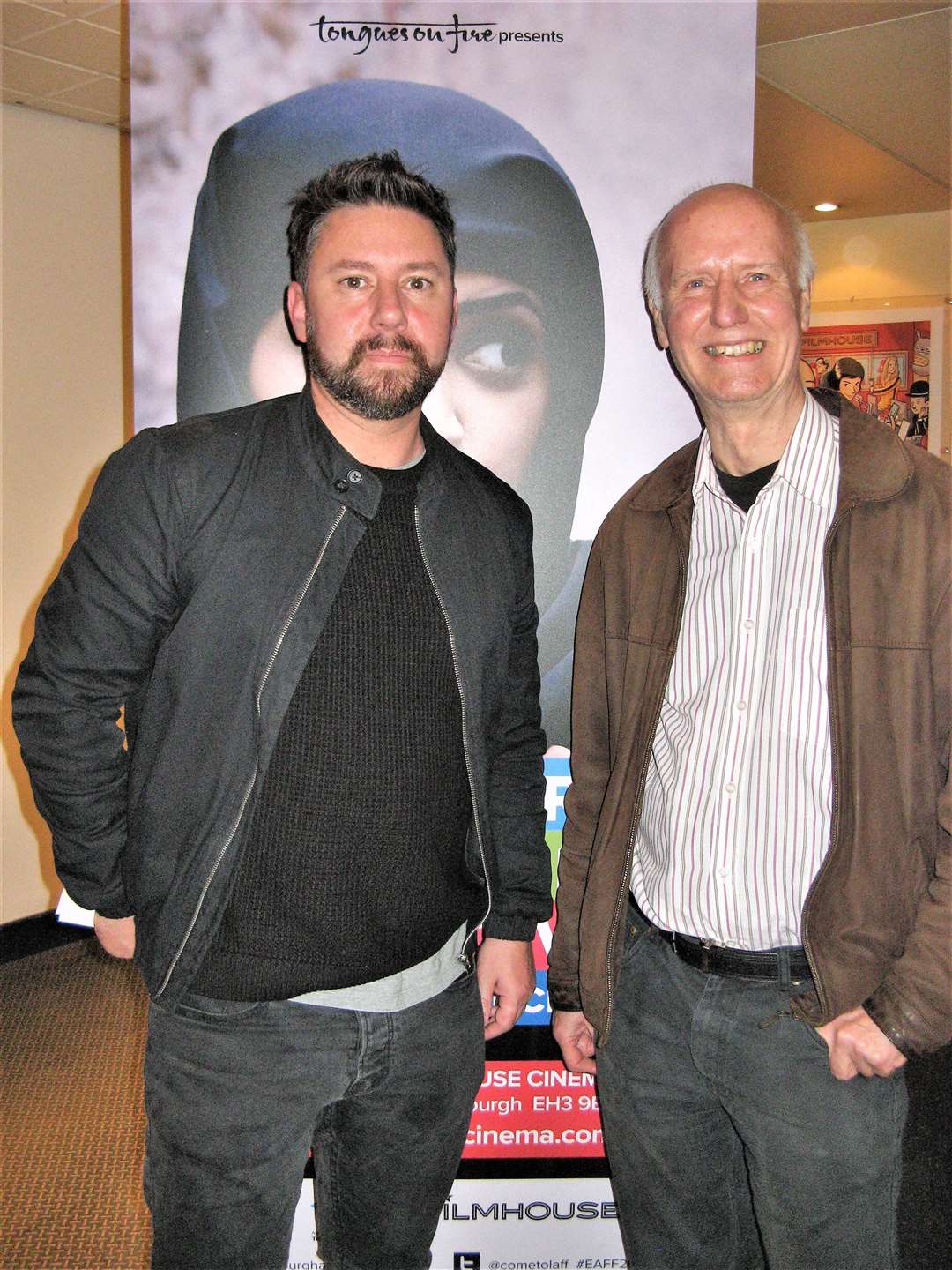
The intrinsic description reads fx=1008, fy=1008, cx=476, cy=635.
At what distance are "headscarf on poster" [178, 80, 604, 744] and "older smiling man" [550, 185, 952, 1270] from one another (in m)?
0.28

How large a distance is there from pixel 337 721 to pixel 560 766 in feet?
2.25

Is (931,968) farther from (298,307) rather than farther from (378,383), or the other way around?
(298,307)

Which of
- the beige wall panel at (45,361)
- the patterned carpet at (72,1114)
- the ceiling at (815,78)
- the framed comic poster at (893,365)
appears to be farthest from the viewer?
the framed comic poster at (893,365)

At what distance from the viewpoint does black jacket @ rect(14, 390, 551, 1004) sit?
1.35 m

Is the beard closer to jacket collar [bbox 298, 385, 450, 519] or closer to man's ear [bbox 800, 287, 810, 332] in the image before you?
jacket collar [bbox 298, 385, 450, 519]

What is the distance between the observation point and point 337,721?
1.40 m

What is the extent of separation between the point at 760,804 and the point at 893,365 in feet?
16.5

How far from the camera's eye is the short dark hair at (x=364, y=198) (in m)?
1.54

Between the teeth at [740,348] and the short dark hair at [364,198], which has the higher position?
the short dark hair at [364,198]

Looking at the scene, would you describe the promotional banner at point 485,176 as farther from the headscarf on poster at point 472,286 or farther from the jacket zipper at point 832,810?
the jacket zipper at point 832,810


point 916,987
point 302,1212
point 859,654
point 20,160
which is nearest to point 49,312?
point 20,160

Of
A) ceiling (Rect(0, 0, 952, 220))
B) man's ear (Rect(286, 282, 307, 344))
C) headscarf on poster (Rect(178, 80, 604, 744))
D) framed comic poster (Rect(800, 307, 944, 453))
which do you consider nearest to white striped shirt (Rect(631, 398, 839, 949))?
headscarf on poster (Rect(178, 80, 604, 744))

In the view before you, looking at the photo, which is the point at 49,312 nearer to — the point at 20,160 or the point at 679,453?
the point at 20,160

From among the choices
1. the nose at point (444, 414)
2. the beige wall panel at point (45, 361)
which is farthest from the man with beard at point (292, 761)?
the beige wall panel at point (45, 361)
